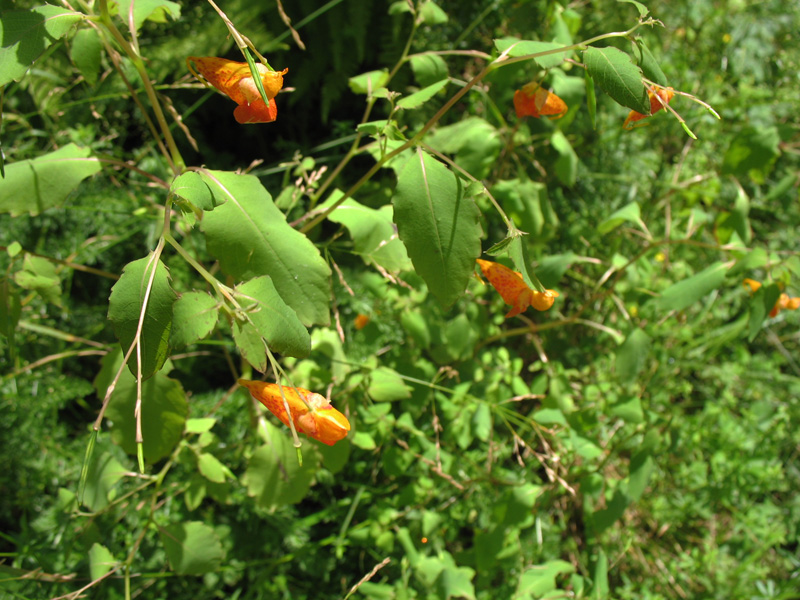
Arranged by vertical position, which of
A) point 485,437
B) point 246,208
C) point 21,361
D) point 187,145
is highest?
point 246,208

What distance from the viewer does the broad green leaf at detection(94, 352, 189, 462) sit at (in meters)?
1.05

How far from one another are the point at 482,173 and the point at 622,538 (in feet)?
4.40

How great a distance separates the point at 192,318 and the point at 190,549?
0.73 metres

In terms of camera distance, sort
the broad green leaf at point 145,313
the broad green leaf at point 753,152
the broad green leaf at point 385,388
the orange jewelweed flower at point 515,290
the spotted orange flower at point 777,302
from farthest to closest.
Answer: the broad green leaf at point 753,152, the spotted orange flower at point 777,302, the broad green leaf at point 385,388, the orange jewelweed flower at point 515,290, the broad green leaf at point 145,313

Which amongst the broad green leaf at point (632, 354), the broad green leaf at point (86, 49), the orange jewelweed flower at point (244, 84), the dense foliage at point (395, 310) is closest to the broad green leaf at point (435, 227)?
the dense foliage at point (395, 310)

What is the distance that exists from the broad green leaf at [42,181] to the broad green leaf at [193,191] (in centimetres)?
49

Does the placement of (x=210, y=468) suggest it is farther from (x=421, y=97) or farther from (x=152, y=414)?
(x=421, y=97)

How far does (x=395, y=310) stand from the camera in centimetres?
169

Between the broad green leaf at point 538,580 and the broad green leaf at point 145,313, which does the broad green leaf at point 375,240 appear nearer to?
the broad green leaf at point 145,313

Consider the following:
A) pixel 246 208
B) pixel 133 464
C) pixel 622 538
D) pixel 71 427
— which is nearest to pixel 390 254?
pixel 246 208

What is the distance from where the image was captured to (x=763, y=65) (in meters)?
2.51

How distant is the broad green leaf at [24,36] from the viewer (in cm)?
74

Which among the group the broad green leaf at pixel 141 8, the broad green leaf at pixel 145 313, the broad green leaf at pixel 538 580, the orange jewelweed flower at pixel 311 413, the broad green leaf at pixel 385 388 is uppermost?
the broad green leaf at pixel 141 8

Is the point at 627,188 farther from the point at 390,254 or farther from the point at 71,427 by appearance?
the point at 71,427
